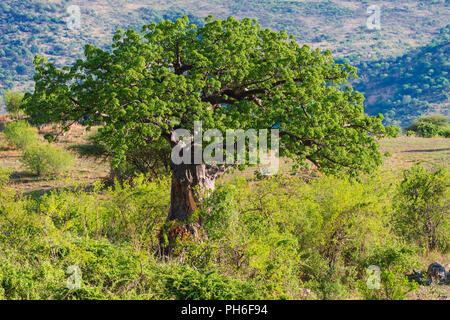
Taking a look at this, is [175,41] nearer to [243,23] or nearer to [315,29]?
[243,23]

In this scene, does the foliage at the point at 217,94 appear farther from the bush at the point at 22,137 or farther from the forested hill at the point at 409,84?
the forested hill at the point at 409,84

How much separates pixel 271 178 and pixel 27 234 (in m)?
5.74

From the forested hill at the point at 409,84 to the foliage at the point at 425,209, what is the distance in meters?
90.1

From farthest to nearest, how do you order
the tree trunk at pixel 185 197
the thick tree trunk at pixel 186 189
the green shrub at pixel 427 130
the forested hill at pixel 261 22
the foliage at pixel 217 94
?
the forested hill at pixel 261 22, the green shrub at pixel 427 130, the thick tree trunk at pixel 186 189, the tree trunk at pixel 185 197, the foliage at pixel 217 94

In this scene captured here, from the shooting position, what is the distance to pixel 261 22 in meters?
164

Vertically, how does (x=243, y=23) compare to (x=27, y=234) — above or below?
above

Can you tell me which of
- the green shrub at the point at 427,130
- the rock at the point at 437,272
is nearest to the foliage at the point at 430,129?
the green shrub at the point at 427,130

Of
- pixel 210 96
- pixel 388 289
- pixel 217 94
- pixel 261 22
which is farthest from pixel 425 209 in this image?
pixel 261 22

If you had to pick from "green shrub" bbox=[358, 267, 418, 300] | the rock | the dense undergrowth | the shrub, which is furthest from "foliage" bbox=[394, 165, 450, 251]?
"green shrub" bbox=[358, 267, 418, 300]

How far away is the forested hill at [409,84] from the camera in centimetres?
10312

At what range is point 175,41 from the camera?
36.0 ft

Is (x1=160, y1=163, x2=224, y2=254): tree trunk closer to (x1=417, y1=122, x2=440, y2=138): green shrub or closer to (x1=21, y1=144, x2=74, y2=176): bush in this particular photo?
(x1=21, y1=144, x2=74, y2=176): bush

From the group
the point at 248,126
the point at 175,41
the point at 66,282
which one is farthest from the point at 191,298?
the point at 175,41

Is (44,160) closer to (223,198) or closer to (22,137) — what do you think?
(22,137)
